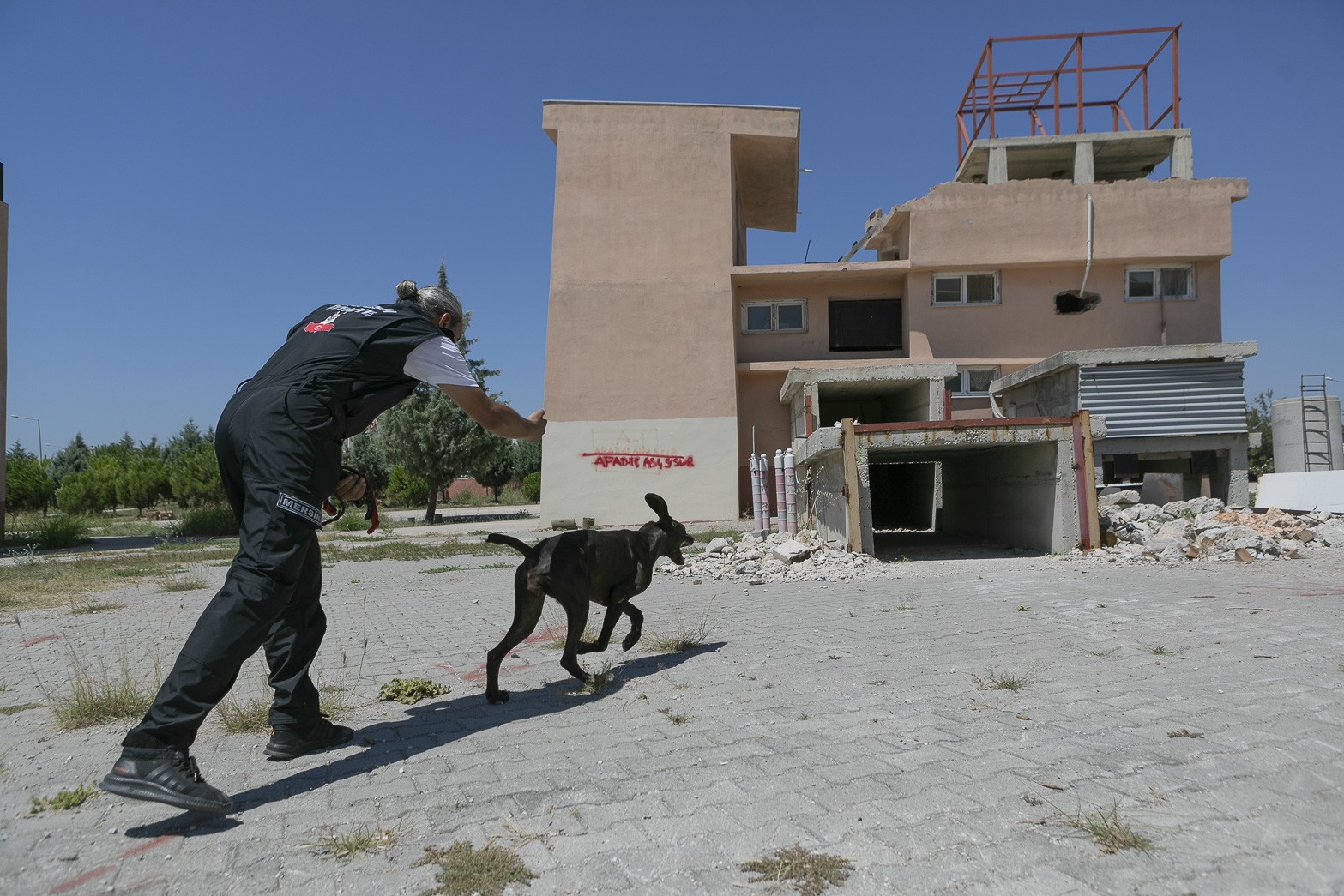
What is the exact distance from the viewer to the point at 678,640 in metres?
5.84

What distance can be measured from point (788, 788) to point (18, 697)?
15.0ft

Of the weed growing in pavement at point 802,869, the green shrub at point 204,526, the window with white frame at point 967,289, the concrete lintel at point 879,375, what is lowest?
the green shrub at point 204,526

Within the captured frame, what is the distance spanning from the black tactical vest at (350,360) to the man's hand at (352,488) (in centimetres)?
30

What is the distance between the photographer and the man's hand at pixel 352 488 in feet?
13.0

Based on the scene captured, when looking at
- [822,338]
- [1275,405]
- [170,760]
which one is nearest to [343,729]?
[170,760]

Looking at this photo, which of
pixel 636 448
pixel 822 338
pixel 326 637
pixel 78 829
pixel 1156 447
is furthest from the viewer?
pixel 822 338

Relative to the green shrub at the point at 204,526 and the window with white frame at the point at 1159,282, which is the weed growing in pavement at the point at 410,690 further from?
the green shrub at the point at 204,526

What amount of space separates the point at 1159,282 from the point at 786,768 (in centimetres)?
2387

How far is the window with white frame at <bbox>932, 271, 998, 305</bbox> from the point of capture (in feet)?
75.0

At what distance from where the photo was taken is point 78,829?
9.43ft

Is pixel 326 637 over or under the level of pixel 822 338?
under

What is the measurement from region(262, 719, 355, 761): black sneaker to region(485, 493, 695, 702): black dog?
0.84 metres

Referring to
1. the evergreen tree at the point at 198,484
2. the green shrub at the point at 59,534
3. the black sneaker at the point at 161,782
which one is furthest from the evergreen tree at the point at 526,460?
the black sneaker at the point at 161,782

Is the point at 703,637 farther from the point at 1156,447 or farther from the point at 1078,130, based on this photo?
the point at 1078,130
